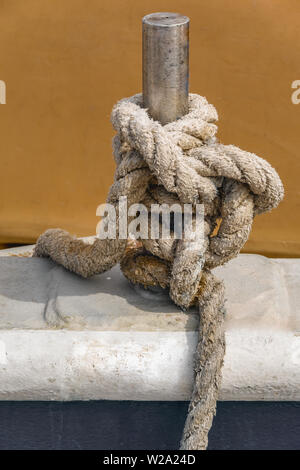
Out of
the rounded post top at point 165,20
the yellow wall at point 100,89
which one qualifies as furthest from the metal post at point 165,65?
the yellow wall at point 100,89

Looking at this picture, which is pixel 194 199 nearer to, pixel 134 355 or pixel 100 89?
pixel 134 355

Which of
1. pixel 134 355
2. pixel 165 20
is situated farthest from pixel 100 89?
pixel 134 355

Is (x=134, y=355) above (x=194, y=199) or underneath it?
underneath

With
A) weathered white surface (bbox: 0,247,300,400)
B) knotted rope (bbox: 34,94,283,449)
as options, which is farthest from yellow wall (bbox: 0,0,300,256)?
weathered white surface (bbox: 0,247,300,400)

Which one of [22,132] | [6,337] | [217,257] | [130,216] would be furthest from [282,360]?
[22,132]

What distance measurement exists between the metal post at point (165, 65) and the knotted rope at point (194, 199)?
0.03 m

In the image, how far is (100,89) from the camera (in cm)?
214

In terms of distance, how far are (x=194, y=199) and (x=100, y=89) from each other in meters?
0.93

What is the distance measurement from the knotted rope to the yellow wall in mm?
735

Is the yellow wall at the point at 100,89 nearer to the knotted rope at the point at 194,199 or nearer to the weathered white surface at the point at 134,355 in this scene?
the knotted rope at the point at 194,199

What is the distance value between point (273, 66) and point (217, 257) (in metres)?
0.88

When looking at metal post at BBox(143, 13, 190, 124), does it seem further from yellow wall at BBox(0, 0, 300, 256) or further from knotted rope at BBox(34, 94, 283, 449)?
yellow wall at BBox(0, 0, 300, 256)

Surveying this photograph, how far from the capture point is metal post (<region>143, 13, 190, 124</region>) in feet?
4.10
